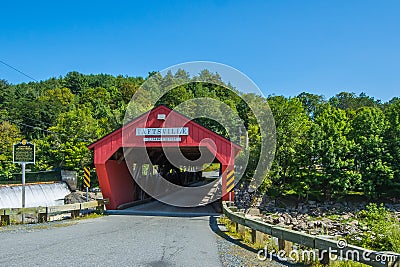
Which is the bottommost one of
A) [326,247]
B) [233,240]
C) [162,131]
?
[233,240]

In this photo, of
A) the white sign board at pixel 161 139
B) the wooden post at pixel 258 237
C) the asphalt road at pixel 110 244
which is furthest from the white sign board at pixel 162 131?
the wooden post at pixel 258 237

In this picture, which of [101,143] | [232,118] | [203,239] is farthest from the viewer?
[232,118]

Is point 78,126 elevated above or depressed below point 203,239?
above

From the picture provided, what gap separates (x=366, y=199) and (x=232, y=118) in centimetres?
1576

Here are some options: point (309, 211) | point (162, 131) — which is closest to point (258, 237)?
point (162, 131)

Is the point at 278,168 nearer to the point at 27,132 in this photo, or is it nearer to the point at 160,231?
the point at 160,231

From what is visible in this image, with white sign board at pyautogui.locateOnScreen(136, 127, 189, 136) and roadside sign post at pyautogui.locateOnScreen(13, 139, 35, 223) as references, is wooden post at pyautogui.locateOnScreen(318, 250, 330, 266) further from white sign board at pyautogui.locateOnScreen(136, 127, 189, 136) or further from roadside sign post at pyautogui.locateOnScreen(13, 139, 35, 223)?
roadside sign post at pyautogui.locateOnScreen(13, 139, 35, 223)

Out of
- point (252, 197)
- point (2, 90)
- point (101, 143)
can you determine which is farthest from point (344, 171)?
point (2, 90)

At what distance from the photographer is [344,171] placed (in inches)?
1089

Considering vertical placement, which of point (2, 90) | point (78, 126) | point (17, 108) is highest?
point (2, 90)

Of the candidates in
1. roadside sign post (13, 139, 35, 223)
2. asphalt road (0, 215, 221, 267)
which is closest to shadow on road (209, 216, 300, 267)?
asphalt road (0, 215, 221, 267)

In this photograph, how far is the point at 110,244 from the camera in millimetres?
6945

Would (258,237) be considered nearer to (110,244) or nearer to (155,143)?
(110,244)

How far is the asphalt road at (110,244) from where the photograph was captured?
219 inches
